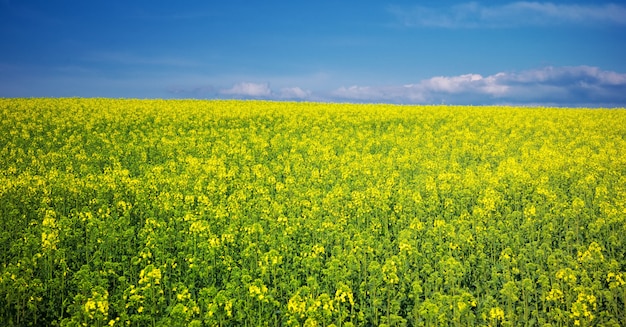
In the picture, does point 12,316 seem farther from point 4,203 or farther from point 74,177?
point 74,177

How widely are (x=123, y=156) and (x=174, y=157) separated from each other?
238cm

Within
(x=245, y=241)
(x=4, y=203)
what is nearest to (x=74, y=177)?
(x=4, y=203)

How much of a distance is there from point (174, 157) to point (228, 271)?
562 inches

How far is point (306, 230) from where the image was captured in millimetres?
12641

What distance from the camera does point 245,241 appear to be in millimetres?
11211

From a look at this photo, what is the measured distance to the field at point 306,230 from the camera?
8.38 meters

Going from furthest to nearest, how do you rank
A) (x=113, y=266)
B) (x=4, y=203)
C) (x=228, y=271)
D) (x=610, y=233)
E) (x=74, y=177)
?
1. (x=74, y=177)
2. (x=4, y=203)
3. (x=610, y=233)
4. (x=228, y=271)
5. (x=113, y=266)

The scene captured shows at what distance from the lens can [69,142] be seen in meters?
25.9

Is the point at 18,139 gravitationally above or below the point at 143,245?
above

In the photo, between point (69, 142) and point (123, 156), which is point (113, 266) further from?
point (69, 142)

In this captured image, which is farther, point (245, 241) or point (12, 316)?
point (245, 241)

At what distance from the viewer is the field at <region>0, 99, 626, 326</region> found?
27.5 feet

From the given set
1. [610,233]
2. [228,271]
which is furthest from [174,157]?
Answer: [610,233]

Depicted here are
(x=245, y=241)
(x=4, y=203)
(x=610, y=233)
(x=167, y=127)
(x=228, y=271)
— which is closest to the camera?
(x=228, y=271)
